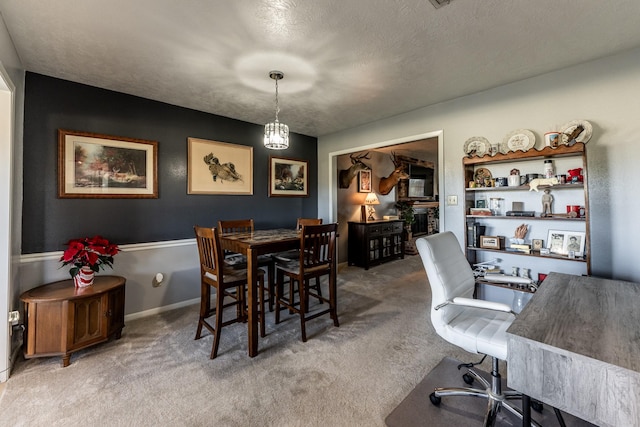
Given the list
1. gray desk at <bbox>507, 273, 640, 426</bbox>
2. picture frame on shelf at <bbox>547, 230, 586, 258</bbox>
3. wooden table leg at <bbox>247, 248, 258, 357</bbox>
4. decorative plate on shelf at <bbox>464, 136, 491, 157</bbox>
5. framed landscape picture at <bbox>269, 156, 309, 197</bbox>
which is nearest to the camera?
gray desk at <bbox>507, 273, 640, 426</bbox>

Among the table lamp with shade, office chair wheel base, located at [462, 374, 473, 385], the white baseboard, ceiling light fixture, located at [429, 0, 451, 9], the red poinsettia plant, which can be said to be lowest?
office chair wheel base, located at [462, 374, 473, 385]

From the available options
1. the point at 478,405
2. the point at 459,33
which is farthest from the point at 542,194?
the point at 478,405

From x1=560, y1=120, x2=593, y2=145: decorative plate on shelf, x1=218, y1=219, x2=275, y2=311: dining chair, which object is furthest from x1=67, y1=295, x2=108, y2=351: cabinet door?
x1=560, y1=120, x2=593, y2=145: decorative plate on shelf

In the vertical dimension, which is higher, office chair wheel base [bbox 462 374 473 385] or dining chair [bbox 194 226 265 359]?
dining chair [bbox 194 226 265 359]

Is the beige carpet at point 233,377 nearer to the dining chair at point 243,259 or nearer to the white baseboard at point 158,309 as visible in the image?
the white baseboard at point 158,309

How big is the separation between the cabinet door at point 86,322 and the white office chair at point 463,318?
2.63 meters

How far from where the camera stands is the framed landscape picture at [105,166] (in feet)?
8.55

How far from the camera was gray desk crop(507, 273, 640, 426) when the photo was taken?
2.87 feet

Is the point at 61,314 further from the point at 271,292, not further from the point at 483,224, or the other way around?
the point at 483,224

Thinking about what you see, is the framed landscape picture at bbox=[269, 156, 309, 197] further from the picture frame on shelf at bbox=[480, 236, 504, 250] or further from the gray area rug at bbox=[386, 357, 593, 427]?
the gray area rug at bbox=[386, 357, 593, 427]

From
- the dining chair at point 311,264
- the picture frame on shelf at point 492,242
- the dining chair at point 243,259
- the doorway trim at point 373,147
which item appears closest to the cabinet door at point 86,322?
the dining chair at point 243,259

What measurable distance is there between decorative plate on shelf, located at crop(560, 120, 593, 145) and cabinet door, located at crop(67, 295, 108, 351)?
420cm

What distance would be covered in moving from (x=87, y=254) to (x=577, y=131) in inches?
172

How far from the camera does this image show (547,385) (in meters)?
0.99
